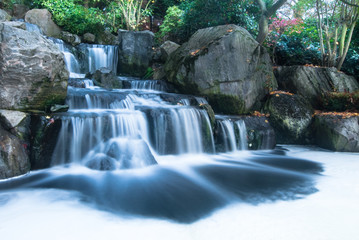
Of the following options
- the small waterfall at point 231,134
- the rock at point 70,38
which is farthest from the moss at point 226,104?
the rock at point 70,38

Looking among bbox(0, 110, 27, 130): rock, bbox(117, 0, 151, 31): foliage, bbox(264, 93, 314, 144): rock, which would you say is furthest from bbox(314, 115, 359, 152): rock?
bbox(117, 0, 151, 31): foliage

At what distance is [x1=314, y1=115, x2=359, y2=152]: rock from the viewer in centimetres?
671

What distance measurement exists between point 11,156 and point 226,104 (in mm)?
5766

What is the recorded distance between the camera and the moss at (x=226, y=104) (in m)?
7.77

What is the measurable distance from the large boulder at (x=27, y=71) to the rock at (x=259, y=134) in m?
4.99

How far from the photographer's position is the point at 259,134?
7102mm

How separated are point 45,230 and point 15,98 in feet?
10.2

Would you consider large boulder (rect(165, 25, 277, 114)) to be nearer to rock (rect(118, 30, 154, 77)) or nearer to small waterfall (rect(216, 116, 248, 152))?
small waterfall (rect(216, 116, 248, 152))

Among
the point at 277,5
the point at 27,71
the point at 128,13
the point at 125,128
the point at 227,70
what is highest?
the point at 128,13

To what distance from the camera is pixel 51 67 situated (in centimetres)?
505

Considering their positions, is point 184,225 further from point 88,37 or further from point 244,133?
point 88,37

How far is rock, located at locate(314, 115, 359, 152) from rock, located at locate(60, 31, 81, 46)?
9716 millimetres

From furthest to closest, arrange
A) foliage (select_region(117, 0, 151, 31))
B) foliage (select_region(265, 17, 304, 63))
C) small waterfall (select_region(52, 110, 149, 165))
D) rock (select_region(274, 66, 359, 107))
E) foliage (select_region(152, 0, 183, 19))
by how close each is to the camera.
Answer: foliage (select_region(152, 0, 183, 19)), foliage (select_region(117, 0, 151, 31)), foliage (select_region(265, 17, 304, 63)), rock (select_region(274, 66, 359, 107)), small waterfall (select_region(52, 110, 149, 165))

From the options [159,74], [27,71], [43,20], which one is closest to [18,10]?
[43,20]
